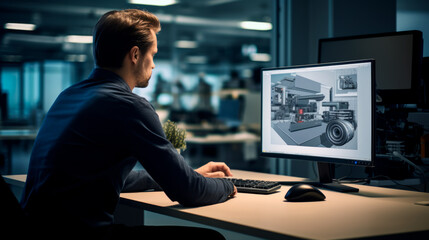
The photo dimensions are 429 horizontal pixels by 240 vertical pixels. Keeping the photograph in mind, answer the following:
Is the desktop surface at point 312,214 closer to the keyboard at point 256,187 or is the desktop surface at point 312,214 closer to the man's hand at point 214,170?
the keyboard at point 256,187

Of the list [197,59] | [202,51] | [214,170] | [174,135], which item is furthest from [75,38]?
[214,170]

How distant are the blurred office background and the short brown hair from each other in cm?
185

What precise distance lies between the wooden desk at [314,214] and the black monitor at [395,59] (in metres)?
0.51

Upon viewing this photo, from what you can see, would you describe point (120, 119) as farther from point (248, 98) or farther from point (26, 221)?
point (248, 98)

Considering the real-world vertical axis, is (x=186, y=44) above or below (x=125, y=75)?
above

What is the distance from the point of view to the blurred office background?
10.8 ft

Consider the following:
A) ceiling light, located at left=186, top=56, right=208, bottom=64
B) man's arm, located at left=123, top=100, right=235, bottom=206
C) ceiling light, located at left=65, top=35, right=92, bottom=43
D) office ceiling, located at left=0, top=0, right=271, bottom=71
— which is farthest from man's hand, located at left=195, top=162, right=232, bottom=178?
ceiling light, located at left=186, top=56, right=208, bottom=64

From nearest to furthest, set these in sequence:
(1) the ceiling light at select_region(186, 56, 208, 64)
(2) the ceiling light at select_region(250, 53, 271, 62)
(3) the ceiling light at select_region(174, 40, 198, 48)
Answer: (3) the ceiling light at select_region(174, 40, 198, 48)
(2) the ceiling light at select_region(250, 53, 271, 62)
(1) the ceiling light at select_region(186, 56, 208, 64)

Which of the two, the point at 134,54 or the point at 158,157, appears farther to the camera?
the point at 134,54

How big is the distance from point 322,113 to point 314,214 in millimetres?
591

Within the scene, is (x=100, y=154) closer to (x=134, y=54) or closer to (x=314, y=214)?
(x=134, y=54)

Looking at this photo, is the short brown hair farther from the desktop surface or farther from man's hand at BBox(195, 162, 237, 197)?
man's hand at BBox(195, 162, 237, 197)

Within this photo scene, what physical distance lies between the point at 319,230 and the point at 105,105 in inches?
27.6

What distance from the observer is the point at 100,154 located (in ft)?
4.43
